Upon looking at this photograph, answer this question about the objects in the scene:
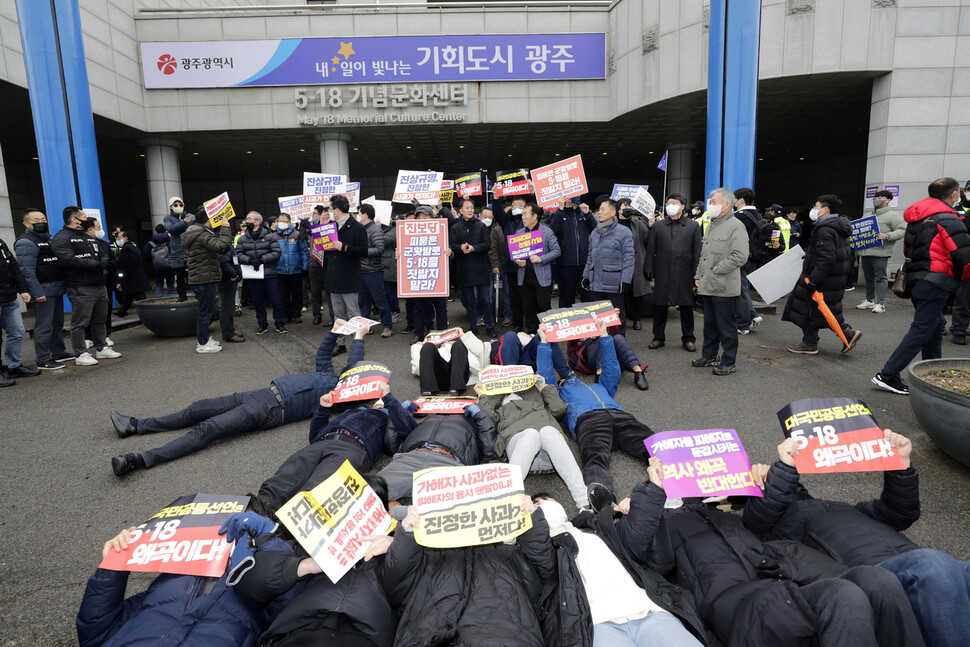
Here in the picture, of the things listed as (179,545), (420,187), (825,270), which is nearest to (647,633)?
(179,545)

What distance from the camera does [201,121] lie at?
18.2 m

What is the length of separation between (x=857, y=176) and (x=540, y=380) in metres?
28.7

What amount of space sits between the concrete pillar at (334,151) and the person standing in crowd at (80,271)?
11892 mm

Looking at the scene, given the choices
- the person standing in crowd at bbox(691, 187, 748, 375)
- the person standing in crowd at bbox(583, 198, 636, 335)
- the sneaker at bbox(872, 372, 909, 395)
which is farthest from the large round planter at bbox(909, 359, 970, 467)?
the person standing in crowd at bbox(583, 198, 636, 335)

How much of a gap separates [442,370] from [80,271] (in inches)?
230

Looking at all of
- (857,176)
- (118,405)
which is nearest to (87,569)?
(118,405)

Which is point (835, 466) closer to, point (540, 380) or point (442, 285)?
point (540, 380)

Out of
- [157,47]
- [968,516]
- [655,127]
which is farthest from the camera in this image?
[655,127]

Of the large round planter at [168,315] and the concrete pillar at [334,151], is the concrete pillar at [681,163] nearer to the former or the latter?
the concrete pillar at [334,151]

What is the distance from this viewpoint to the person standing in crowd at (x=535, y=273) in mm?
8508

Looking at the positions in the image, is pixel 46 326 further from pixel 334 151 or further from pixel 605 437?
pixel 334 151

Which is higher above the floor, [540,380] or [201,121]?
[201,121]

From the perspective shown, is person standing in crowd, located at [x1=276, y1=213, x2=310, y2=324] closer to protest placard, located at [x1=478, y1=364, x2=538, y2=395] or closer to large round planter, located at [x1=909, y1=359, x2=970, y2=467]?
protest placard, located at [x1=478, y1=364, x2=538, y2=395]

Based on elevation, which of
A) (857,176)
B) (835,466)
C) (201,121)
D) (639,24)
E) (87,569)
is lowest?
(87,569)
